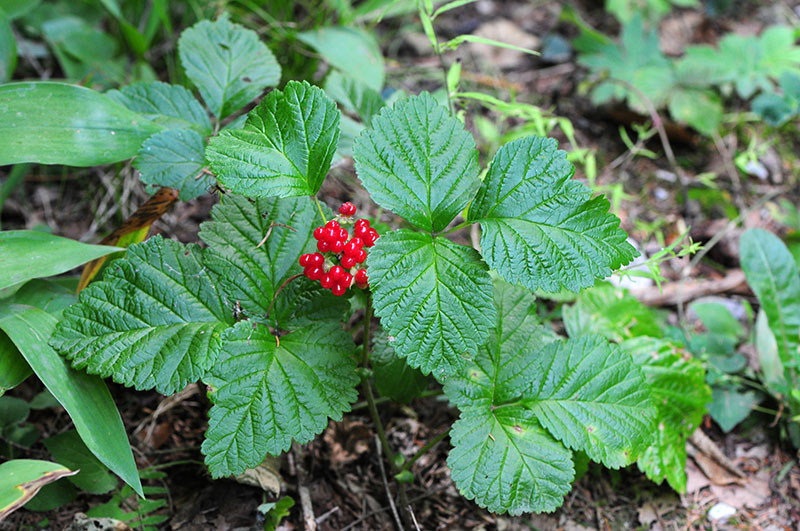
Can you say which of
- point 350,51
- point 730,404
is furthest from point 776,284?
point 350,51

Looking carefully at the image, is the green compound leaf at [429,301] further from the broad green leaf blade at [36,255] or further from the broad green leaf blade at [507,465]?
the broad green leaf blade at [36,255]

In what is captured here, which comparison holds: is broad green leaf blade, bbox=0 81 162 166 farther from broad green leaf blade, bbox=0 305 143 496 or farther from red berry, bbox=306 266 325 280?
red berry, bbox=306 266 325 280

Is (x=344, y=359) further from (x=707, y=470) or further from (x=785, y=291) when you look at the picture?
(x=785, y=291)

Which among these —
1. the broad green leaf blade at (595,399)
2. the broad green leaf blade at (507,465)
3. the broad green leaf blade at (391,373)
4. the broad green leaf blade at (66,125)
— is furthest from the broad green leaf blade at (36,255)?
the broad green leaf blade at (595,399)

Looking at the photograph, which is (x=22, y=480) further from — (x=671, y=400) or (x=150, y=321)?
(x=671, y=400)

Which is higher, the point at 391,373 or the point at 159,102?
the point at 159,102

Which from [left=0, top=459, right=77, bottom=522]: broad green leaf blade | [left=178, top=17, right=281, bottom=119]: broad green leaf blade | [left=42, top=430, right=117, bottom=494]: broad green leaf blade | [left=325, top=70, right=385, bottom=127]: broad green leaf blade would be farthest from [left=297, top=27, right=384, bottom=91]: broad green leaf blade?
[left=0, top=459, right=77, bottom=522]: broad green leaf blade
